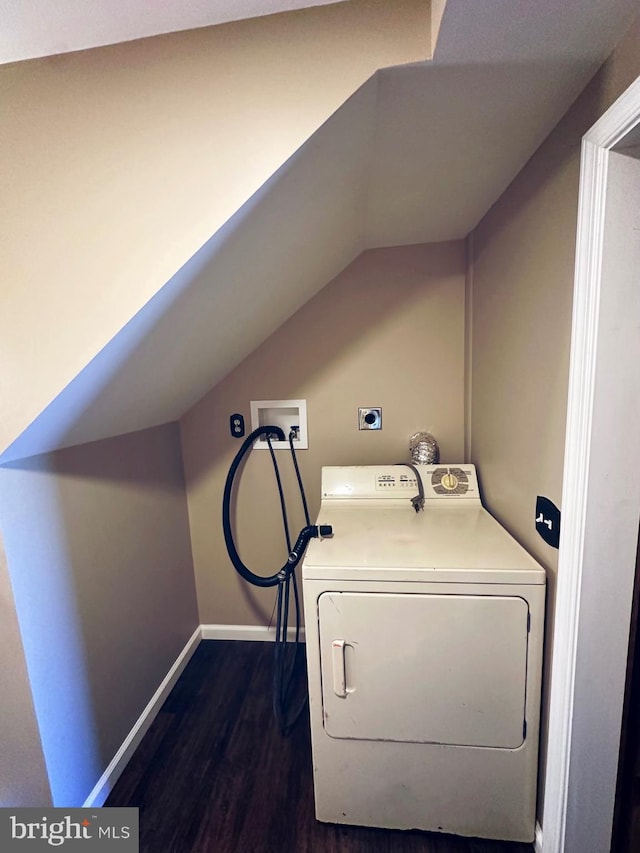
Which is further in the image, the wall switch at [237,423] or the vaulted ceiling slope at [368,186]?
the wall switch at [237,423]

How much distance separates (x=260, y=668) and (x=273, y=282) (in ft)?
6.44

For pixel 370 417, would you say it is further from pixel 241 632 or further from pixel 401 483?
pixel 241 632

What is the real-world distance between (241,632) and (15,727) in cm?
118

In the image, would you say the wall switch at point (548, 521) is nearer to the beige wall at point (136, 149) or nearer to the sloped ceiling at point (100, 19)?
the beige wall at point (136, 149)

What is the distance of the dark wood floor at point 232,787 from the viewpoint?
1.19 metres

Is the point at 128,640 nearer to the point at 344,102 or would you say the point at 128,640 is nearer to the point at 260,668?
the point at 260,668

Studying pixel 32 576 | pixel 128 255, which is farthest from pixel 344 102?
pixel 32 576

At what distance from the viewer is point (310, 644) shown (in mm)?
1147

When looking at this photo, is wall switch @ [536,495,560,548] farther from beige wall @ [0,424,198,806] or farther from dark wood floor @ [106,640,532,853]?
beige wall @ [0,424,198,806]

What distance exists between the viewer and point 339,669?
44.2 inches

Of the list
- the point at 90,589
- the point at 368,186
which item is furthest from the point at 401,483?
the point at 90,589

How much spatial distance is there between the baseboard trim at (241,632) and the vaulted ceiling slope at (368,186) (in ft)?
4.49

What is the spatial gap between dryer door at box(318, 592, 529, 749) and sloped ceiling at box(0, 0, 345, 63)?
57.8 inches

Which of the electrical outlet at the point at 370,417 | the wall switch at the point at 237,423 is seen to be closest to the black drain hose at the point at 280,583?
the wall switch at the point at 237,423
